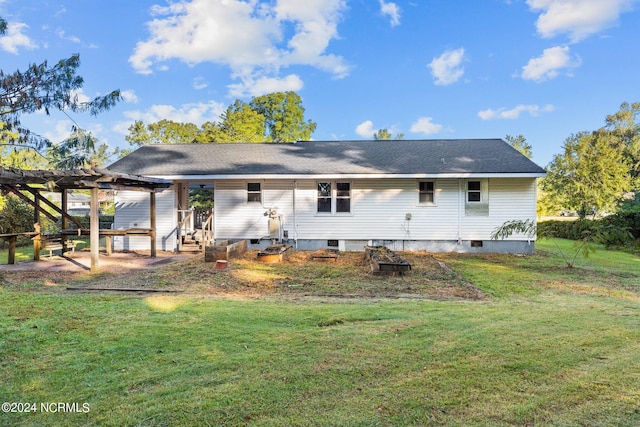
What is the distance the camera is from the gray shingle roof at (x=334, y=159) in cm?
1247

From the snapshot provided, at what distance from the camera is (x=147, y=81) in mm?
25625

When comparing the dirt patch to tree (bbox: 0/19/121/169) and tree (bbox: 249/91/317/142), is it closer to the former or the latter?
tree (bbox: 0/19/121/169)

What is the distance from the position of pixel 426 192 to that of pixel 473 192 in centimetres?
170

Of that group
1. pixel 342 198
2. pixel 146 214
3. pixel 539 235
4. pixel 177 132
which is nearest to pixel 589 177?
pixel 539 235

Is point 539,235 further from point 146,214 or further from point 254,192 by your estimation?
point 146,214

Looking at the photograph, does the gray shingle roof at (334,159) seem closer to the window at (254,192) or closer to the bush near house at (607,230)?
the window at (254,192)

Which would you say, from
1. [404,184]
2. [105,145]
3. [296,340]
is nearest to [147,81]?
[404,184]

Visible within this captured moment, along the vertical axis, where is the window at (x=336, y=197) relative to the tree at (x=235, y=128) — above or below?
below

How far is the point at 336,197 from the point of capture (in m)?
12.9

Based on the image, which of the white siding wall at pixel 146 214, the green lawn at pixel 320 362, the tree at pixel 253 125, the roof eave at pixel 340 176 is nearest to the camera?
the green lawn at pixel 320 362

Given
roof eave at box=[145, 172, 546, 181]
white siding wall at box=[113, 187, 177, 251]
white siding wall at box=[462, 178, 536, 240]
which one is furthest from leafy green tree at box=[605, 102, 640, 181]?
white siding wall at box=[113, 187, 177, 251]

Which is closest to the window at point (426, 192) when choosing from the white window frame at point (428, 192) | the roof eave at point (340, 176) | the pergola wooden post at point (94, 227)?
the white window frame at point (428, 192)

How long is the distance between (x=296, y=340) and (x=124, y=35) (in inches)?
829

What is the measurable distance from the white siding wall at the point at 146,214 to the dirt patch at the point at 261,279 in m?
2.62
